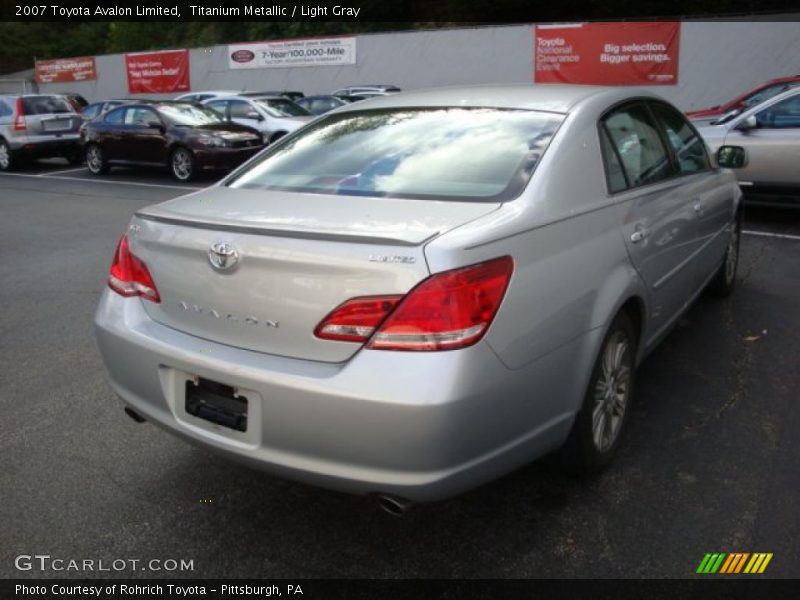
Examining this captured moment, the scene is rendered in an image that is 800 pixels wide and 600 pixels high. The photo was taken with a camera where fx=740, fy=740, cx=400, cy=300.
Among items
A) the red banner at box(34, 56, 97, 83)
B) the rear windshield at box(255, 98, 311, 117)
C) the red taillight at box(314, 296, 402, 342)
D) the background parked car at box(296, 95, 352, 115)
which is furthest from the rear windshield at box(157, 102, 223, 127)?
the red banner at box(34, 56, 97, 83)

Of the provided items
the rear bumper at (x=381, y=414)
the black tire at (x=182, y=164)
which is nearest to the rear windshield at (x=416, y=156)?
the rear bumper at (x=381, y=414)

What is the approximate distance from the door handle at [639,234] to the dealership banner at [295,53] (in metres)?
25.3

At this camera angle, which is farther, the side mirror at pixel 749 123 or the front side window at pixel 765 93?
the front side window at pixel 765 93

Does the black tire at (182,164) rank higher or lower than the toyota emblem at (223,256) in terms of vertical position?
lower

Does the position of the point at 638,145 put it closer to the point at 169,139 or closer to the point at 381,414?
the point at 381,414

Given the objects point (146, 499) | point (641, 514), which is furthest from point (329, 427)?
point (641, 514)

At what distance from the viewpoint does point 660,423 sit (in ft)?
11.8

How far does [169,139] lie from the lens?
44.3 feet

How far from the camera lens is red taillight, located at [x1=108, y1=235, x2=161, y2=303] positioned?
9.17ft

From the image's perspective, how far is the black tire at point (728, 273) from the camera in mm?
5289

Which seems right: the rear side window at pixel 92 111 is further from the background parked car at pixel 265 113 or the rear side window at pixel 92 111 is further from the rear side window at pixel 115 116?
the rear side window at pixel 115 116

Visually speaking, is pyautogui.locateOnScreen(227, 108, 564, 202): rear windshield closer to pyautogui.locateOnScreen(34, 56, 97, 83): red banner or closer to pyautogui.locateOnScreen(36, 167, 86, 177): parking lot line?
pyautogui.locateOnScreen(36, 167, 86, 177): parking lot line

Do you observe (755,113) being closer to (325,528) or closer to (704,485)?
(704,485)
